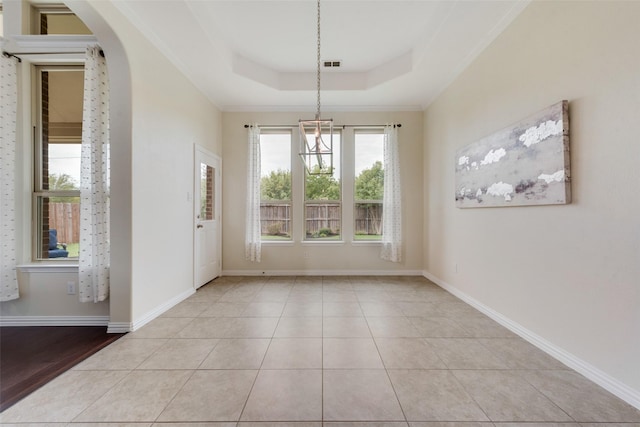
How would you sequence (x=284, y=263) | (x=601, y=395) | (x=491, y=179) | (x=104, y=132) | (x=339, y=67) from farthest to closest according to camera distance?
(x=284, y=263) < (x=339, y=67) < (x=491, y=179) < (x=104, y=132) < (x=601, y=395)

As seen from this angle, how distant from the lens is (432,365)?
203 cm

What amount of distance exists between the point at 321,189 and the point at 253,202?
4.20ft

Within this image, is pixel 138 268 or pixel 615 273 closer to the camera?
pixel 615 273

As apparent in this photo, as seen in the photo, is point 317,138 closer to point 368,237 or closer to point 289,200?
point 289,200

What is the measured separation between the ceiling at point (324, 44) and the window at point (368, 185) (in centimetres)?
71

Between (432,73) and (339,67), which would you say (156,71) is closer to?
(339,67)

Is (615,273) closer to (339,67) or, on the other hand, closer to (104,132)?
(339,67)

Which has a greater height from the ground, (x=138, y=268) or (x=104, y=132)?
(x=104, y=132)

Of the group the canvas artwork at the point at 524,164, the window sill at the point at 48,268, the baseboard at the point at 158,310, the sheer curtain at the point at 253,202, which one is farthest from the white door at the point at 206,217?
the canvas artwork at the point at 524,164

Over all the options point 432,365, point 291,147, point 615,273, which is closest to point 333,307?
point 432,365

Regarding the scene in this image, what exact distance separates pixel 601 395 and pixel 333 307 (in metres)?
2.29

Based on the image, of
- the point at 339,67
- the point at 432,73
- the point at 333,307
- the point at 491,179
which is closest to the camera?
the point at 491,179

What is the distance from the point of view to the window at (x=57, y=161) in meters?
2.82

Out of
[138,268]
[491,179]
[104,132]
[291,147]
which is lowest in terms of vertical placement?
[138,268]
